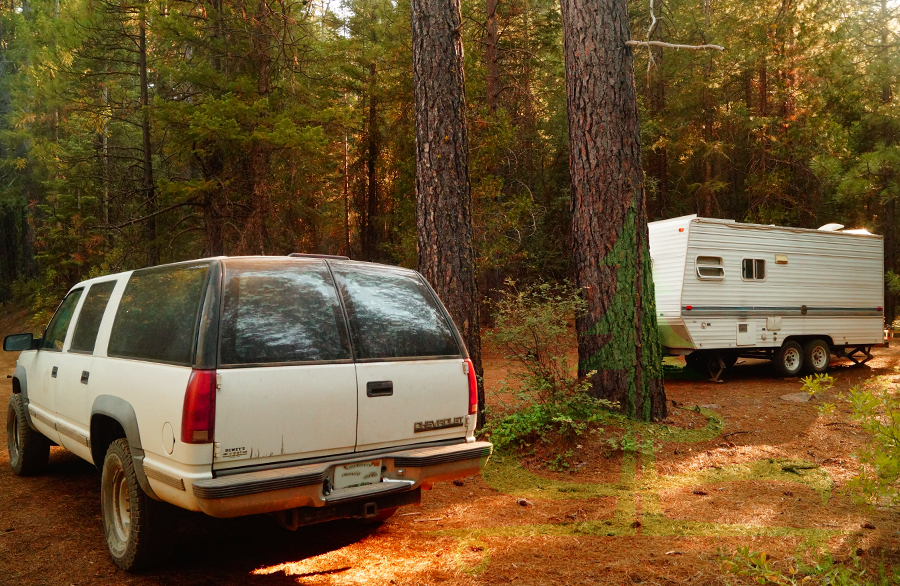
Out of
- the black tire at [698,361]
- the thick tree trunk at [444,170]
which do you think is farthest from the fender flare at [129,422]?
the black tire at [698,361]

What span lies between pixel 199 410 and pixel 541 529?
2757 mm

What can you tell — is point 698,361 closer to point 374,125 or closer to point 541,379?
point 541,379

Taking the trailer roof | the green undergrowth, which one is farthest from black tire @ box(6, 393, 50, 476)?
the trailer roof

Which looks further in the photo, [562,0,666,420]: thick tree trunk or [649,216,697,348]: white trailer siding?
[649,216,697,348]: white trailer siding

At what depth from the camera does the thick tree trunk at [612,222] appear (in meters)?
7.71

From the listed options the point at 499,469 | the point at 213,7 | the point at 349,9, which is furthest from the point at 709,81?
the point at 499,469

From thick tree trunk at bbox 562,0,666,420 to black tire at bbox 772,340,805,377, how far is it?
7.10 m

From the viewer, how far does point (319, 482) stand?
3572 millimetres

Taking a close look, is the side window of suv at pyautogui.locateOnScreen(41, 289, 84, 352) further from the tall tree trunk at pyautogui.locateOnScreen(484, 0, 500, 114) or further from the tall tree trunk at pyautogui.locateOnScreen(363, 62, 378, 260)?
the tall tree trunk at pyautogui.locateOnScreen(363, 62, 378, 260)

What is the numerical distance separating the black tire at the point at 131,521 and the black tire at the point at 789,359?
12.9m

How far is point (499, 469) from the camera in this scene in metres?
6.56

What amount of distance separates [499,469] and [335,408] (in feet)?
10.6

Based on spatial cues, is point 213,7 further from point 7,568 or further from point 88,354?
point 7,568

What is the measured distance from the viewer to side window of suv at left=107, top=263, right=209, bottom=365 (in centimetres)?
370
